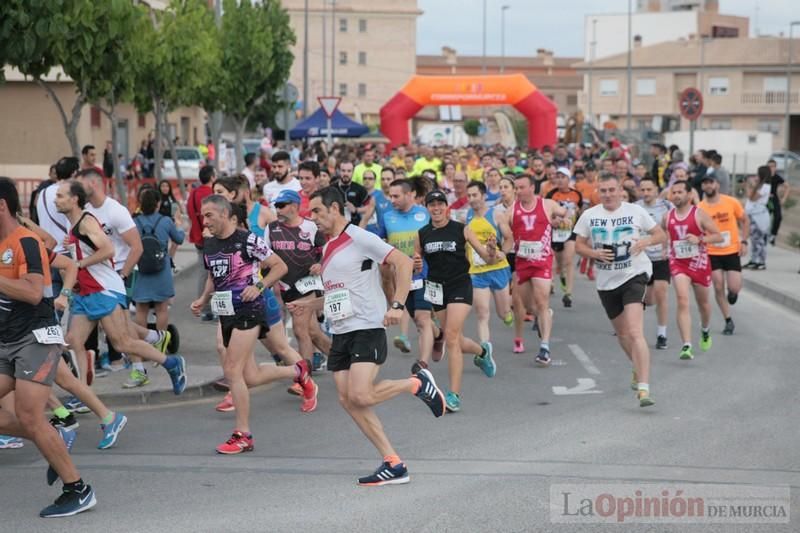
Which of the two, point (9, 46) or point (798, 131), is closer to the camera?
point (9, 46)

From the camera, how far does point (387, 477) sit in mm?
7793

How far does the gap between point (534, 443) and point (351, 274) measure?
1.92 m

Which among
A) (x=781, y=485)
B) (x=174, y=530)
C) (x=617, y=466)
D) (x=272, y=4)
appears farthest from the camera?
(x=272, y=4)

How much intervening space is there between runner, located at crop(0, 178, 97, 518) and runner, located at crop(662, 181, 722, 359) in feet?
25.0

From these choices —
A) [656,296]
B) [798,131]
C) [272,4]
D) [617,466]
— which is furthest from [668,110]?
[617,466]

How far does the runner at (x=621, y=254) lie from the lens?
10562mm

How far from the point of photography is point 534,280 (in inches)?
519

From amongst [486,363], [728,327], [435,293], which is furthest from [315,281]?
[728,327]

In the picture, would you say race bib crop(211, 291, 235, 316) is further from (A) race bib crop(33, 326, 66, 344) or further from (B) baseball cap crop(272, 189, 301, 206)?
(B) baseball cap crop(272, 189, 301, 206)

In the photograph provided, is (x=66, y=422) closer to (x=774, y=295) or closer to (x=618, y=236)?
(x=618, y=236)

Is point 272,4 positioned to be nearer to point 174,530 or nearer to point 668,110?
point 174,530

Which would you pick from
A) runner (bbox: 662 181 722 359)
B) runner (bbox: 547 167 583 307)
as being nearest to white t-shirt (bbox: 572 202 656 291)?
runner (bbox: 662 181 722 359)

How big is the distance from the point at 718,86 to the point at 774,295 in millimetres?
67846

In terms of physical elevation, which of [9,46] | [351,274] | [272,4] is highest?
[272,4]
